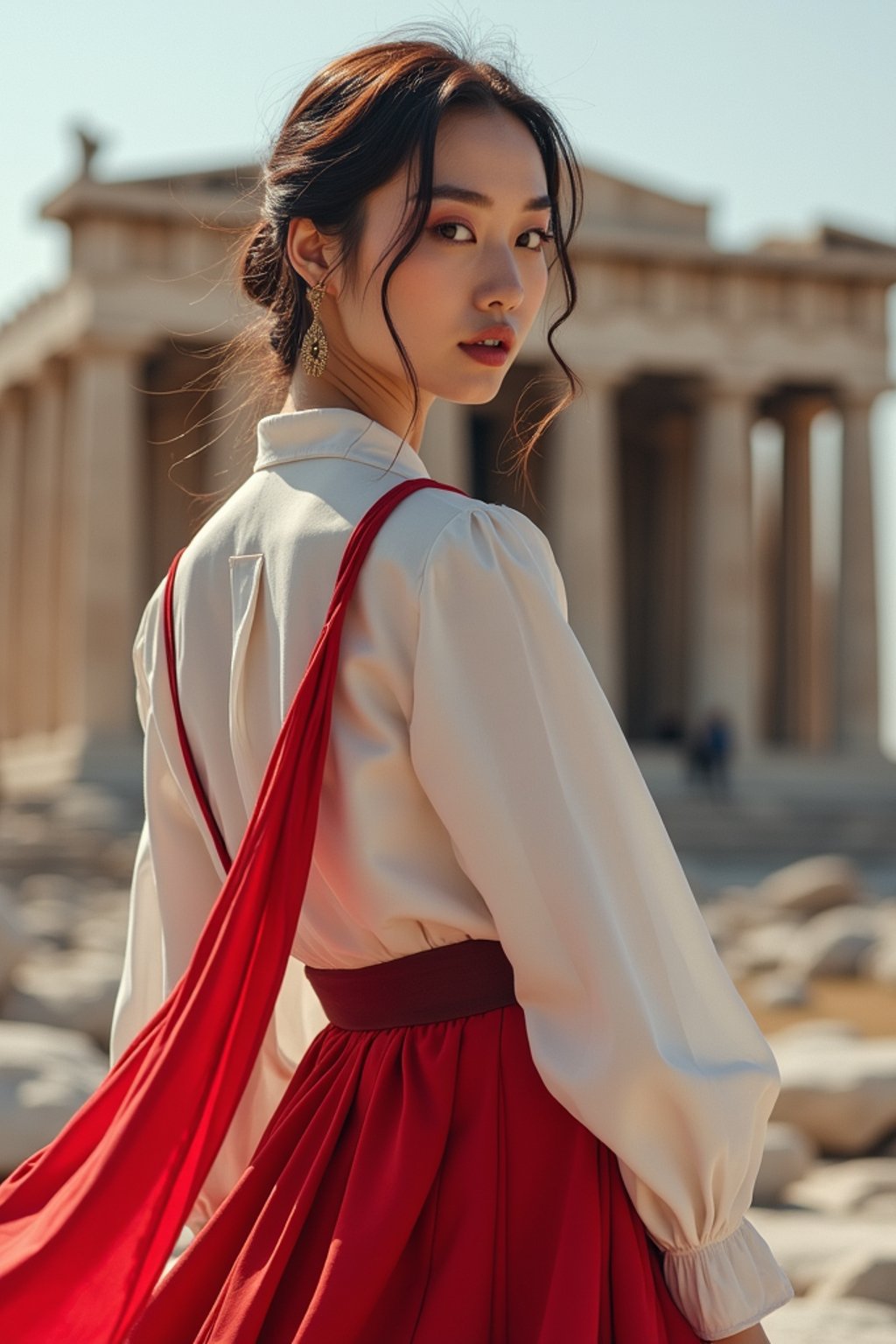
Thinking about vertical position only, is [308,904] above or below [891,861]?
above

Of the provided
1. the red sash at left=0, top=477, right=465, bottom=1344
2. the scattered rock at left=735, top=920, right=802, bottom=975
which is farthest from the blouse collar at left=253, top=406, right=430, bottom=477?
the scattered rock at left=735, top=920, right=802, bottom=975

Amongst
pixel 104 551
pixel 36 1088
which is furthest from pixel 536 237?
pixel 104 551

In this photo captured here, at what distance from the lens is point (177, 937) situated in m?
3.09

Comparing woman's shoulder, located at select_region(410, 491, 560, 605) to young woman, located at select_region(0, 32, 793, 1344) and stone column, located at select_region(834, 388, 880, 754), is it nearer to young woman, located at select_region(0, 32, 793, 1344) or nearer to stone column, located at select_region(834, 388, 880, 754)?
young woman, located at select_region(0, 32, 793, 1344)

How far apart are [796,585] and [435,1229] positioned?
46.5 metres

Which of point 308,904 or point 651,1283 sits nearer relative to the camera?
point 651,1283

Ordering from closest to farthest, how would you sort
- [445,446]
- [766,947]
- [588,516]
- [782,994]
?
[782,994]
[766,947]
[445,446]
[588,516]

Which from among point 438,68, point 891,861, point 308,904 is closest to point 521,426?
point 438,68

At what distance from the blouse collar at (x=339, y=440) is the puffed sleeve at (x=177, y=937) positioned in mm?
391

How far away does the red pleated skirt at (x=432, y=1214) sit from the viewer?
7.70 ft

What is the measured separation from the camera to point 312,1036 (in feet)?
10.3

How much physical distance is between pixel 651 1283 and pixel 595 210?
138 ft

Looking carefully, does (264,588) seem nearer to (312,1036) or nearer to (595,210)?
(312,1036)

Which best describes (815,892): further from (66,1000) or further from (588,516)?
(588,516)
